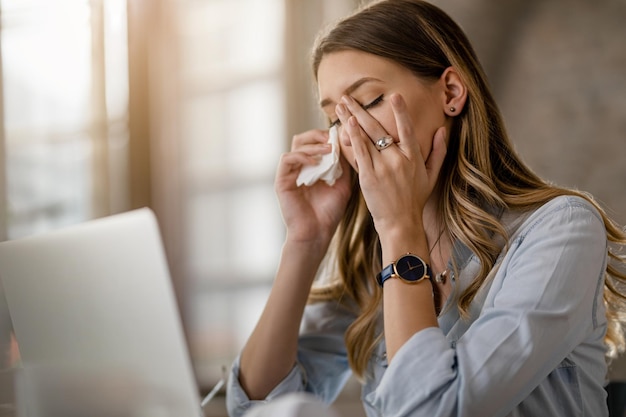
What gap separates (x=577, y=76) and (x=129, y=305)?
181cm

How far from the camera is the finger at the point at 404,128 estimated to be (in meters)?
1.23

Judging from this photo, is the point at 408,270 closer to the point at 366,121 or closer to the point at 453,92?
the point at 366,121

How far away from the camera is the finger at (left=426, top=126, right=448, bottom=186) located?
1293 mm

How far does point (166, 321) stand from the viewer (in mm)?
947

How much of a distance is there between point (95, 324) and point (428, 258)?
0.54 meters

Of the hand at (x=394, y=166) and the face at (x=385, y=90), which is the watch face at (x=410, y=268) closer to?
the hand at (x=394, y=166)

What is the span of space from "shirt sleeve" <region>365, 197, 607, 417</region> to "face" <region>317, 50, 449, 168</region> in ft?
1.07

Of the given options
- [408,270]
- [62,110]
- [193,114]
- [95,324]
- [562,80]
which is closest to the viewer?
[95,324]

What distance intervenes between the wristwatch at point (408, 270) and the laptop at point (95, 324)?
0.35 metres

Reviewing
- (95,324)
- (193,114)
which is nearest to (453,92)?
(95,324)

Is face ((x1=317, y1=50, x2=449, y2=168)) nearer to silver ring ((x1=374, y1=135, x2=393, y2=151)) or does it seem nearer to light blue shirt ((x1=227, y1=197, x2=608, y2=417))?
silver ring ((x1=374, y1=135, x2=393, y2=151))

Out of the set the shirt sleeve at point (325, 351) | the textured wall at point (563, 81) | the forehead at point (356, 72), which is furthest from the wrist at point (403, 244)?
the textured wall at point (563, 81)

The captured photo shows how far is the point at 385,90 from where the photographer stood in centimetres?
129

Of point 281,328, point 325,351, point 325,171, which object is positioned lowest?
point 325,351
